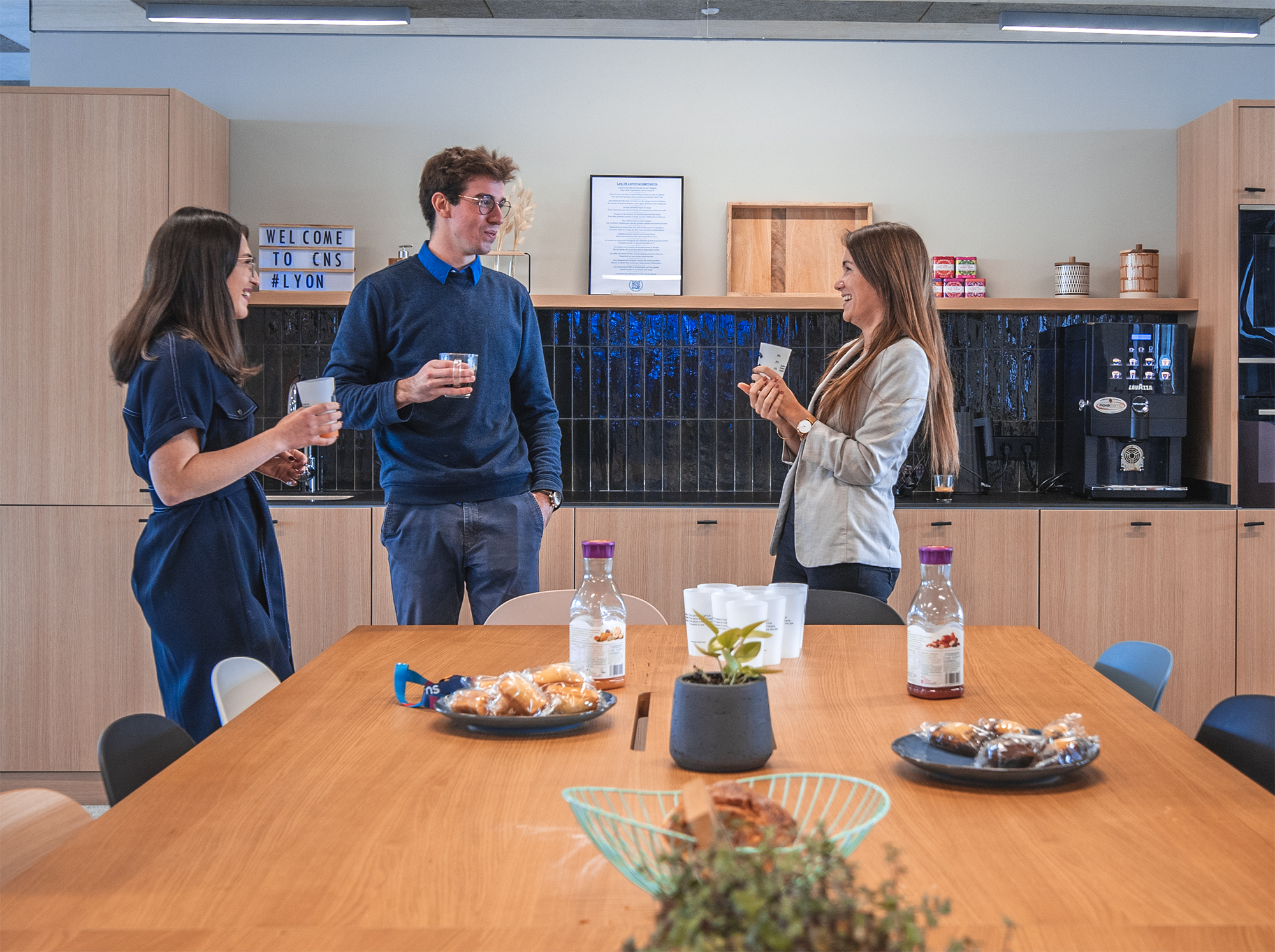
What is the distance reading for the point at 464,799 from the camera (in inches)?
45.3

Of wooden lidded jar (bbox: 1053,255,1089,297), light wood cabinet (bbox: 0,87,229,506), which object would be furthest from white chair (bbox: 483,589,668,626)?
wooden lidded jar (bbox: 1053,255,1089,297)

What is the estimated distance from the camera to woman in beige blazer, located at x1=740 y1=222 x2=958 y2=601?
8.20 ft

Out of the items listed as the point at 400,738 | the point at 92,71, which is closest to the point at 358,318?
the point at 400,738

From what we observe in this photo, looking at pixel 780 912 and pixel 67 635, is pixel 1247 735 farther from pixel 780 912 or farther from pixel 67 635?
pixel 67 635

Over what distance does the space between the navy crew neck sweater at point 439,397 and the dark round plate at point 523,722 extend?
4.02ft

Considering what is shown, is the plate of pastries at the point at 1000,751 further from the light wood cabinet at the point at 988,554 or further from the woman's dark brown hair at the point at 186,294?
the light wood cabinet at the point at 988,554

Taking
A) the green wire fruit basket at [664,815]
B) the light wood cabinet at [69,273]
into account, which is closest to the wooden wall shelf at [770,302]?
the light wood cabinet at [69,273]

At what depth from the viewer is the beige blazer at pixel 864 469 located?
8.17 feet

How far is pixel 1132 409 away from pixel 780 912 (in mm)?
3878

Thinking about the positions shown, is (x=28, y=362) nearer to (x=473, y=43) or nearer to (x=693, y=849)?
(x=473, y=43)

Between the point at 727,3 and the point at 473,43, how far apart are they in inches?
40.8

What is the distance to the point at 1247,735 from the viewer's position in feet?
5.00

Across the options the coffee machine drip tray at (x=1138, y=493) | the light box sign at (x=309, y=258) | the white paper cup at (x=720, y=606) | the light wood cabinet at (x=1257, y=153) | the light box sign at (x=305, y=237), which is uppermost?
the light wood cabinet at (x=1257, y=153)

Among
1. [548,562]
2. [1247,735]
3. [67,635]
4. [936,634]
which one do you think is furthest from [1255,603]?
[67,635]
